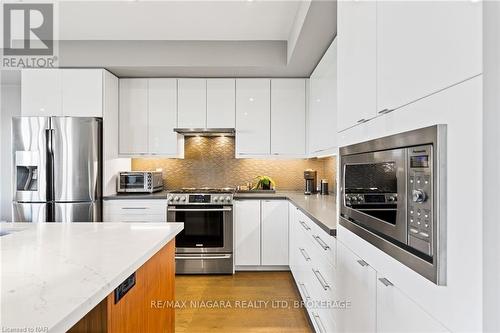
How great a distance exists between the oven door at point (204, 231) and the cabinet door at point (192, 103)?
105cm

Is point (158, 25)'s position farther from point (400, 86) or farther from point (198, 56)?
point (400, 86)

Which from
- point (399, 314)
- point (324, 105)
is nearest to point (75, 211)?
point (324, 105)

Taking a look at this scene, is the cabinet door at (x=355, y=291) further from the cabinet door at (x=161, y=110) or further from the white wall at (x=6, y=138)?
the white wall at (x=6, y=138)

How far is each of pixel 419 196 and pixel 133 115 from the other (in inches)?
144

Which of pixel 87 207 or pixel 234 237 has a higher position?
pixel 87 207

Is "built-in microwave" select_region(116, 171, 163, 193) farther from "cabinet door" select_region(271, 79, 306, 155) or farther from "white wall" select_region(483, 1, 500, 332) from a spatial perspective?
"white wall" select_region(483, 1, 500, 332)

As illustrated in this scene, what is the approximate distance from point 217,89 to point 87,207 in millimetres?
1999

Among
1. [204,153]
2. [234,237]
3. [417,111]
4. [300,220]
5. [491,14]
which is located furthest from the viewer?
[204,153]

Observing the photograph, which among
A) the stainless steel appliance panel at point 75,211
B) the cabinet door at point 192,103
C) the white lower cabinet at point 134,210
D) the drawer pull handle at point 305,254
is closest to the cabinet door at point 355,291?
the drawer pull handle at point 305,254

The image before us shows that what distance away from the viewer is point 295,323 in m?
2.56

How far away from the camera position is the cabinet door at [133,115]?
3.92m

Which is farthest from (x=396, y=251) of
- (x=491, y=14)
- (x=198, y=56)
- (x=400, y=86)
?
(x=198, y=56)

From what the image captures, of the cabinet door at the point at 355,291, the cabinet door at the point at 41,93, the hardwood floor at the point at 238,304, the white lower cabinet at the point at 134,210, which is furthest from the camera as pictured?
the white lower cabinet at the point at 134,210

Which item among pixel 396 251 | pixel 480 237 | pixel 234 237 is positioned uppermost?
pixel 480 237
